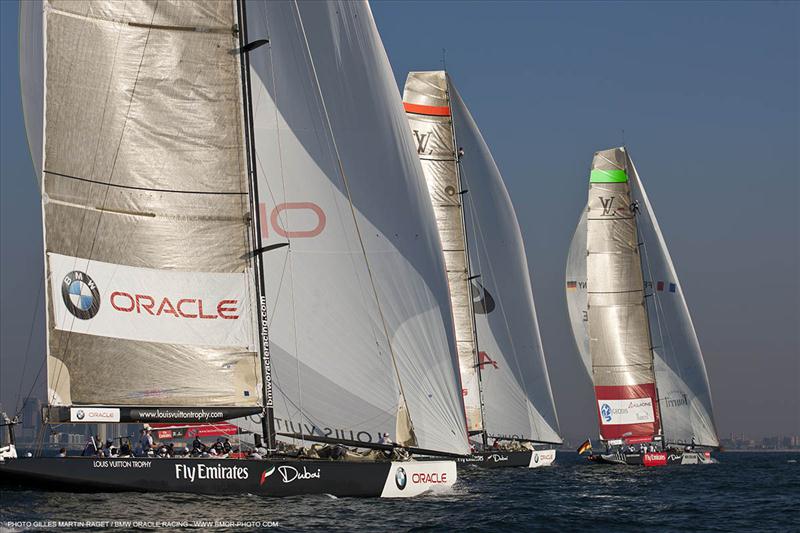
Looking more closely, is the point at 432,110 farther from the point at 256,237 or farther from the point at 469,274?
the point at 256,237

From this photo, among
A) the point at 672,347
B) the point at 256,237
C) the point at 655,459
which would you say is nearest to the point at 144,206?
the point at 256,237

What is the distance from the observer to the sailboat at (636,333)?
53.7 metres

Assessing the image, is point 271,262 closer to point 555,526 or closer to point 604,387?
point 555,526

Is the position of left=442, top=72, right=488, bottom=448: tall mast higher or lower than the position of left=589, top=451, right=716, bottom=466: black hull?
higher

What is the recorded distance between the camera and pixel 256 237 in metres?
24.9

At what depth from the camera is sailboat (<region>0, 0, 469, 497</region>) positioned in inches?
938

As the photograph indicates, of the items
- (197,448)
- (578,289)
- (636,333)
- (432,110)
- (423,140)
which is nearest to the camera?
(197,448)

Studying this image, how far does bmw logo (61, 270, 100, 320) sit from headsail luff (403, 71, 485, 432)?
2379 centimetres

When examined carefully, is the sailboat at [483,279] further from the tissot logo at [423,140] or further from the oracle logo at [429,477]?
the oracle logo at [429,477]

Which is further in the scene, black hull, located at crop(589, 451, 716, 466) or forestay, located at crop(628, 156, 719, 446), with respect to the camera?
forestay, located at crop(628, 156, 719, 446)

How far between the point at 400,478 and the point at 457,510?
1384 mm

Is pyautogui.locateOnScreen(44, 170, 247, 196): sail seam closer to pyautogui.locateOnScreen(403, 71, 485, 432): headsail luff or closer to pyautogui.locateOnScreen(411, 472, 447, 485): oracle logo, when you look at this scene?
pyautogui.locateOnScreen(411, 472, 447, 485): oracle logo

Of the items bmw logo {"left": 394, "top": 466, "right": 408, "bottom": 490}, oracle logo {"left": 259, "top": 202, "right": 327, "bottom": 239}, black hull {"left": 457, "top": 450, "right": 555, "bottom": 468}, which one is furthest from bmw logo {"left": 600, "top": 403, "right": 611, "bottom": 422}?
bmw logo {"left": 394, "top": 466, "right": 408, "bottom": 490}

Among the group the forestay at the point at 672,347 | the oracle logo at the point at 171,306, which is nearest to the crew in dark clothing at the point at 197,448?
the oracle logo at the point at 171,306
